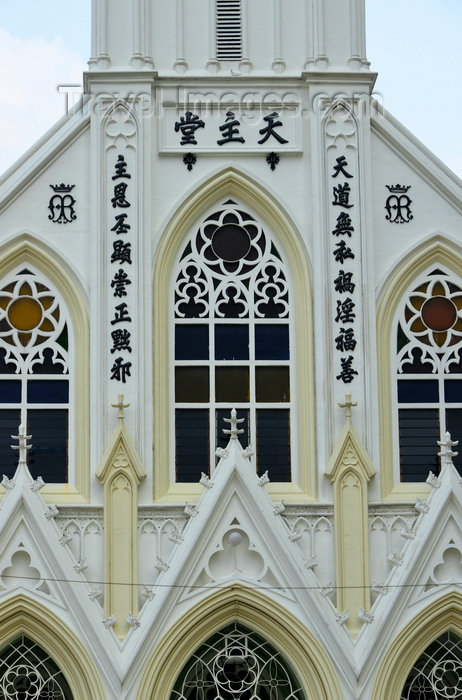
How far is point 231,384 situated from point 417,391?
2904mm

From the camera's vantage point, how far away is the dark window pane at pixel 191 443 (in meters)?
20.6

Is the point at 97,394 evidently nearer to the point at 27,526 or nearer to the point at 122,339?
the point at 122,339

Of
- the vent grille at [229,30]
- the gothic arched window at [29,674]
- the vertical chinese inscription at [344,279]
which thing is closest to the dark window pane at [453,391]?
the vertical chinese inscription at [344,279]

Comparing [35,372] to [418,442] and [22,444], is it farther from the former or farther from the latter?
[418,442]

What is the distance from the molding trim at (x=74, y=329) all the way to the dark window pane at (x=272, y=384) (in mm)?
2641

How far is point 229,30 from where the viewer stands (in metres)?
22.2

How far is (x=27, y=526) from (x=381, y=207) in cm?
746

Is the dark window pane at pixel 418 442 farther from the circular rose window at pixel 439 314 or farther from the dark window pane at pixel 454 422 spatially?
the circular rose window at pixel 439 314

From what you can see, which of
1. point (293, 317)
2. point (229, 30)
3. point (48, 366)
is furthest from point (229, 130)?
point (48, 366)

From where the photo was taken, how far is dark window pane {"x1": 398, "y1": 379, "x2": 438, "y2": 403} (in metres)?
21.0

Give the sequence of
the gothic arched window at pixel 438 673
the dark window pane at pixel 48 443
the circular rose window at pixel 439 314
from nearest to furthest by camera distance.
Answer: the gothic arched window at pixel 438 673, the dark window pane at pixel 48 443, the circular rose window at pixel 439 314

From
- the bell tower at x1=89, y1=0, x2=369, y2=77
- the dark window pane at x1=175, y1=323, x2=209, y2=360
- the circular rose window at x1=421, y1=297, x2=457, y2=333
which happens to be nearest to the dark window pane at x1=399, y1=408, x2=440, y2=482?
the circular rose window at x1=421, y1=297, x2=457, y2=333

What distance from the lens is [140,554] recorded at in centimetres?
1991

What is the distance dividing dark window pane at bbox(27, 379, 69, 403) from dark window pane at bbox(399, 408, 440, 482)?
5.21m
